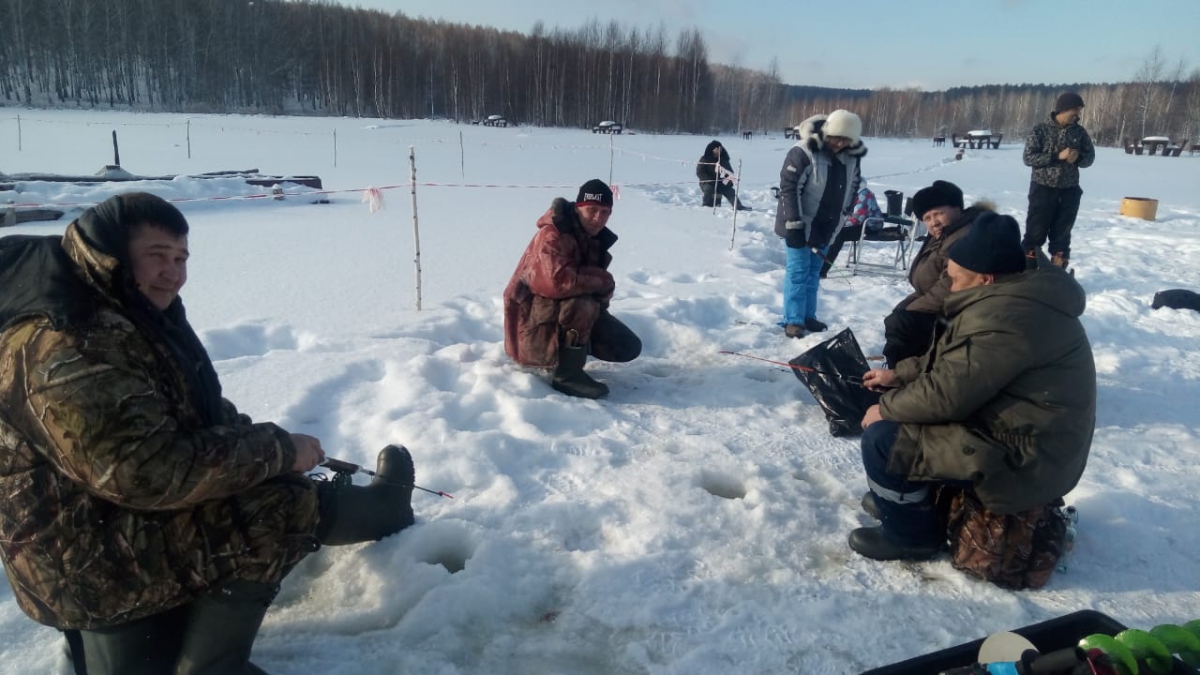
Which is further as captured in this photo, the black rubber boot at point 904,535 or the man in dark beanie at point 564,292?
the man in dark beanie at point 564,292

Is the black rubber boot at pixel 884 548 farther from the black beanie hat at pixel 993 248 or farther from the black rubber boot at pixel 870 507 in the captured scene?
the black beanie hat at pixel 993 248

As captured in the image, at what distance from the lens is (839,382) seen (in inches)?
144

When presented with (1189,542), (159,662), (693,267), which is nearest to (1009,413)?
(1189,542)

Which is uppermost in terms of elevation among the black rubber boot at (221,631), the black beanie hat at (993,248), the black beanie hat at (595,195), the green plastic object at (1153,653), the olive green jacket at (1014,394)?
the black beanie hat at (595,195)

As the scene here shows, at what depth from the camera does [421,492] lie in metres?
2.84

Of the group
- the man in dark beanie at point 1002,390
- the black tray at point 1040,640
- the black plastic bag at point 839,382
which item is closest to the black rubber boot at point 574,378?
the black plastic bag at point 839,382

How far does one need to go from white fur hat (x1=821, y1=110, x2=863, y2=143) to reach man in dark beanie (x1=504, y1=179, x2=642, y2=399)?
6.59ft

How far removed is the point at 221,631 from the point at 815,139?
4689 millimetres

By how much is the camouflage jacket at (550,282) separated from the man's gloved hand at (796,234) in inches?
63.5

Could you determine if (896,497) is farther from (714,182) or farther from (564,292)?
(714,182)

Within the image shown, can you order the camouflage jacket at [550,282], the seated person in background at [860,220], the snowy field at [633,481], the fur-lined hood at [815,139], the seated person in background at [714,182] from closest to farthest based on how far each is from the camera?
the snowy field at [633,481]
the camouflage jacket at [550,282]
the fur-lined hood at [815,139]
the seated person in background at [860,220]
the seated person in background at [714,182]

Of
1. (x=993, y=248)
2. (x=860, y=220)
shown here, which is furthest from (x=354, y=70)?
(x=993, y=248)

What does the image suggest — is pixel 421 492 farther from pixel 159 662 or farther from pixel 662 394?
pixel 662 394

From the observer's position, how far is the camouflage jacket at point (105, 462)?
144 cm
